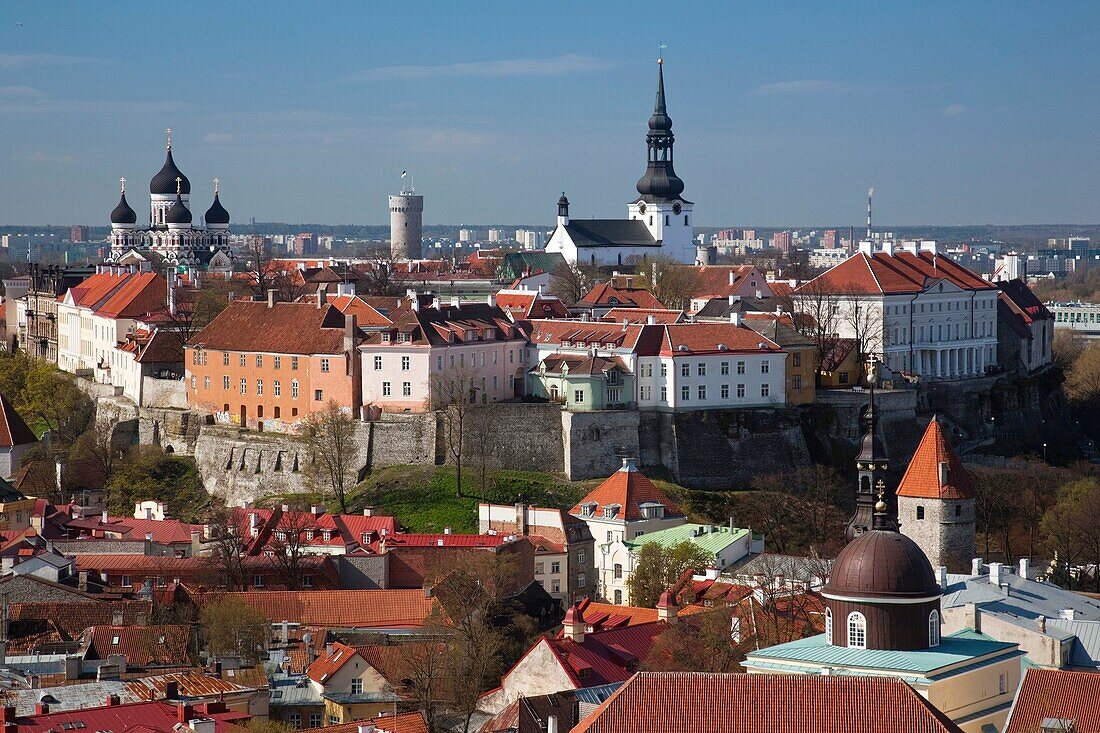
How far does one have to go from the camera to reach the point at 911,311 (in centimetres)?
7606

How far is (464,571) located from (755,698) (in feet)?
74.0

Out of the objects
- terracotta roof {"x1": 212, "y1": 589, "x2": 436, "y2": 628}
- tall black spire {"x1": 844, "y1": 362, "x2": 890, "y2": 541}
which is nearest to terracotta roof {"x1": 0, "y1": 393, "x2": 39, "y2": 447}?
terracotta roof {"x1": 212, "y1": 589, "x2": 436, "y2": 628}

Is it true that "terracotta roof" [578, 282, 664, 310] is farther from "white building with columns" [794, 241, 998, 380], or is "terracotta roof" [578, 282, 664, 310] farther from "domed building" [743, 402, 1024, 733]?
"domed building" [743, 402, 1024, 733]

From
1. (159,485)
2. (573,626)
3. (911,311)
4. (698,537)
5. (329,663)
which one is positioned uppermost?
(911,311)

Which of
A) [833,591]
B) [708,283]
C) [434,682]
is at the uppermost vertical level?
[708,283]

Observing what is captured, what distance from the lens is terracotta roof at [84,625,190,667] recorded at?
4078cm

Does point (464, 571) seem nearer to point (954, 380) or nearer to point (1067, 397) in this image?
point (954, 380)

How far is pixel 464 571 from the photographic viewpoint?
49906 millimetres

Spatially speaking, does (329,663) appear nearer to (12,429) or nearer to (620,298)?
(12,429)

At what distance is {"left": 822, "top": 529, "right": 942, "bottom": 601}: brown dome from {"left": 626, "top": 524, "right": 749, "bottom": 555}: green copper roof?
19360 mm

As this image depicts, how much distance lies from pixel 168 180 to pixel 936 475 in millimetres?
82401

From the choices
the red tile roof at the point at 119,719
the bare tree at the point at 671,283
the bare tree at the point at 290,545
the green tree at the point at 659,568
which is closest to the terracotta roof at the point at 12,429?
the bare tree at the point at 290,545

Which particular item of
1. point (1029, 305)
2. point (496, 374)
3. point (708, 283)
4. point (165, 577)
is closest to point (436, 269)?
point (708, 283)

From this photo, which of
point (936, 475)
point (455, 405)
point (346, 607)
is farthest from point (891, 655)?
point (455, 405)
